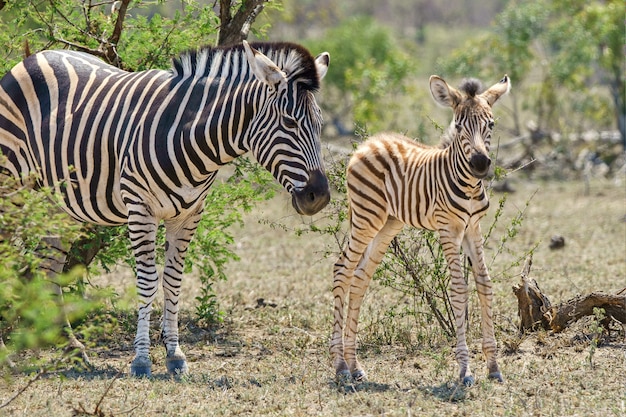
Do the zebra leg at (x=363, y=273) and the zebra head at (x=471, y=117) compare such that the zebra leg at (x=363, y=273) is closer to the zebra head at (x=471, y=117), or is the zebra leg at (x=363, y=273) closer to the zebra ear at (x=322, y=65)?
the zebra head at (x=471, y=117)

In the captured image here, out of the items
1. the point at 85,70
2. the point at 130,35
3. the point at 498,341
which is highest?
the point at 130,35

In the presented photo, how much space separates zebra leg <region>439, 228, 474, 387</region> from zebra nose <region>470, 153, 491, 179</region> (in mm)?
666

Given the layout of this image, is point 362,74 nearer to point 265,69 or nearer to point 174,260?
point 174,260

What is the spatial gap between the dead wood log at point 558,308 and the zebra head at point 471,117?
2.14 m

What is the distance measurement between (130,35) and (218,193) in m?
2.04

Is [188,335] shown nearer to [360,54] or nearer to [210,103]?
[210,103]

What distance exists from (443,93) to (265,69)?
1405 mm

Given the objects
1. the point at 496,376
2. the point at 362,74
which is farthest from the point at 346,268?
the point at 362,74

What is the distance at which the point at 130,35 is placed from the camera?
10.1 meters

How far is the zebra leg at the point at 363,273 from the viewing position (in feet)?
25.9

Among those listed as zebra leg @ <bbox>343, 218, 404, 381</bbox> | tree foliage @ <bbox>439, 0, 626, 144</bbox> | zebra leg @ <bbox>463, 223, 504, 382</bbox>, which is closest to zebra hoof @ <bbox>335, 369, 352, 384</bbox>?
zebra leg @ <bbox>343, 218, 404, 381</bbox>

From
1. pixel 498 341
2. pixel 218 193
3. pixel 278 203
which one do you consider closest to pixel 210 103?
pixel 218 193

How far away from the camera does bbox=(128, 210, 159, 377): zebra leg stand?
770 centimetres

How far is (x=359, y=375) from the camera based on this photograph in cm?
761
